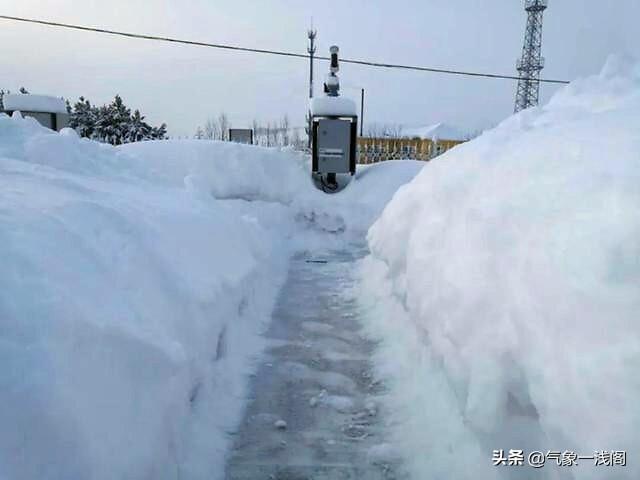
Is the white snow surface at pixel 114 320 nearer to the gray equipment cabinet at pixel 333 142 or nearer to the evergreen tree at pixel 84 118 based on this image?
the gray equipment cabinet at pixel 333 142

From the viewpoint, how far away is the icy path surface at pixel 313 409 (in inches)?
98.0

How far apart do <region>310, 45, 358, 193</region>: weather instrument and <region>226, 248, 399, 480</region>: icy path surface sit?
19.9ft

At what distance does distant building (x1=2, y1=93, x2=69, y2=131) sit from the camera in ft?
38.2

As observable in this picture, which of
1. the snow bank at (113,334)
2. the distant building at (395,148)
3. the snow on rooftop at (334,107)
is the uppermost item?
the snow on rooftop at (334,107)

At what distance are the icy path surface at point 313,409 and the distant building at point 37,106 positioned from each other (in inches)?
388

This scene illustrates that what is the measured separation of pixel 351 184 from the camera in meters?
10.9

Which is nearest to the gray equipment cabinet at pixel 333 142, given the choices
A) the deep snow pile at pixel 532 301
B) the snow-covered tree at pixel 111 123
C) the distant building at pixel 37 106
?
the distant building at pixel 37 106

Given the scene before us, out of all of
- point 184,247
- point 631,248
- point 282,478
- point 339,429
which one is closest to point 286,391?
point 339,429

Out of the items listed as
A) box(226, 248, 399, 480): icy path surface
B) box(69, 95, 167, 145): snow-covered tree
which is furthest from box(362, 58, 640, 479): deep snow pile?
box(69, 95, 167, 145): snow-covered tree

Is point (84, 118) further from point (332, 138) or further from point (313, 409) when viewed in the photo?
point (313, 409)

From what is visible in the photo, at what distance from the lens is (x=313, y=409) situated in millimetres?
3027

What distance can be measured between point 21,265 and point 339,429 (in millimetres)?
1818

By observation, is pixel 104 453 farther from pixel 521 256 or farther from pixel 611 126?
pixel 611 126

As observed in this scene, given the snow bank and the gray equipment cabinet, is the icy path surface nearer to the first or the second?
the snow bank
